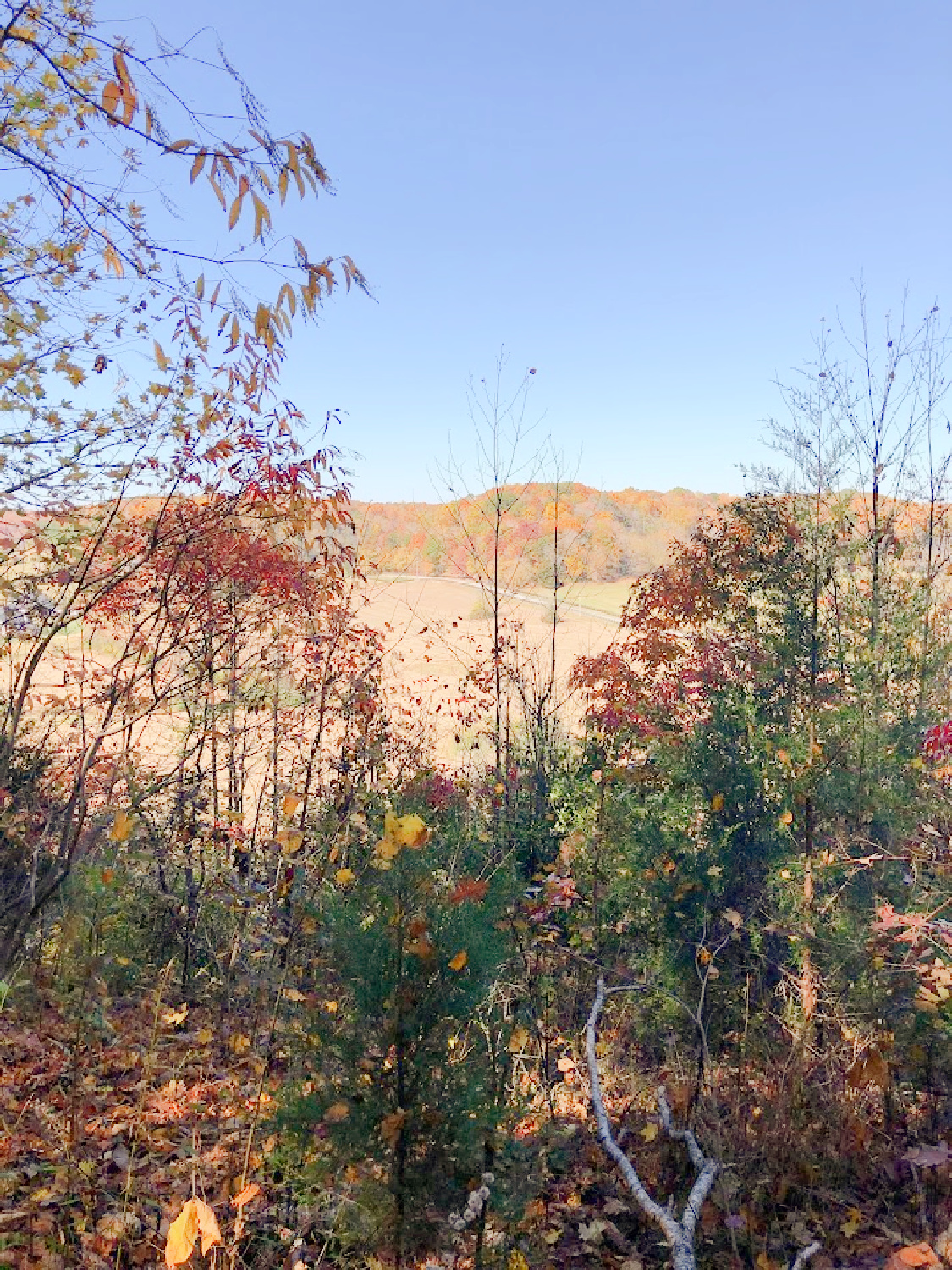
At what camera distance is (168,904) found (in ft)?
19.9

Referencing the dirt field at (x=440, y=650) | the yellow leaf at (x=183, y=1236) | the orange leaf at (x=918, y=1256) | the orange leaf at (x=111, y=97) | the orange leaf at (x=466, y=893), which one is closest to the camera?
the yellow leaf at (x=183, y=1236)

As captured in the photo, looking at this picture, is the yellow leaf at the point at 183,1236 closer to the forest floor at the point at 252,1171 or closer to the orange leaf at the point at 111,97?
the forest floor at the point at 252,1171

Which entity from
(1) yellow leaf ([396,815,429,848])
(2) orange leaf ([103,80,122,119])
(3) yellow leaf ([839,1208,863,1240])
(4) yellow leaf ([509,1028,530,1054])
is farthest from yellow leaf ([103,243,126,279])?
(3) yellow leaf ([839,1208,863,1240])

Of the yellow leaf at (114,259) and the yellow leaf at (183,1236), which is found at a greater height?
the yellow leaf at (114,259)

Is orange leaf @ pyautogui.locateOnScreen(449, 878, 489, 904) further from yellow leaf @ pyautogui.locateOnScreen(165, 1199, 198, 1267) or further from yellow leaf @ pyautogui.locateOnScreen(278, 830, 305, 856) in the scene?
yellow leaf @ pyautogui.locateOnScreen(165, 1199, 198, 1267)

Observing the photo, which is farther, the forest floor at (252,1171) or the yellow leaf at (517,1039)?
the yellow leaf at (517,1039)

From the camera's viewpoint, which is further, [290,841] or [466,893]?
[290,841]

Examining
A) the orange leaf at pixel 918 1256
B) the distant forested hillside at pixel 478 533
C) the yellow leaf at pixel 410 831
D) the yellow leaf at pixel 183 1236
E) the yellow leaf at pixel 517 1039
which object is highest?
the distant forested hillside at pixel 478 533

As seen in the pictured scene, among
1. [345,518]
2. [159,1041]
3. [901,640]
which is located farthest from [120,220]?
[901,640]

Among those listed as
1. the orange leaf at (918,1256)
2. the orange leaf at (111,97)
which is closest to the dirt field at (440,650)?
the orange leaf at (111,97)

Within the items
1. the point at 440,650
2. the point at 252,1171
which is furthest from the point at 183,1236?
the point at 440,650

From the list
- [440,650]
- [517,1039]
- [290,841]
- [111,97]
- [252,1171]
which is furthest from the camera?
[440,650]

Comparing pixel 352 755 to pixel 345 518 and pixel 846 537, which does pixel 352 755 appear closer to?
pixel 345 518

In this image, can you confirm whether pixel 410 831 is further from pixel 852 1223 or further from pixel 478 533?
pixel 478 533
